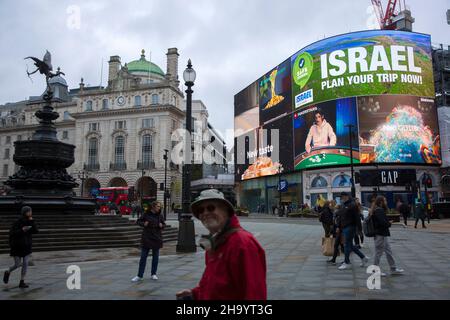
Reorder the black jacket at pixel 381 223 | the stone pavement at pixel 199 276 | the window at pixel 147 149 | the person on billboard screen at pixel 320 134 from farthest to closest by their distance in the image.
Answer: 1. the window at pixel 147 149
2. the person on billboard screen at pixel 320 134
3. the black jacket at pixel 381 223
4. the stone pavement at pixel 199 276

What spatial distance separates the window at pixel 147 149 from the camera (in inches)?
2354

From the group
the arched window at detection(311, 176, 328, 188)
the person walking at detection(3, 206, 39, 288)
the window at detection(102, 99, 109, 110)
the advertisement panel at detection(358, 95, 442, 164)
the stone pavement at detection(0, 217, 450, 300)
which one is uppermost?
the window at detection(102, 99, 109, 110)

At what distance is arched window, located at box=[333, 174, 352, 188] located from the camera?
42.3 meters

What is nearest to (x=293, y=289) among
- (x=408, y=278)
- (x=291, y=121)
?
(x=408, y=278)

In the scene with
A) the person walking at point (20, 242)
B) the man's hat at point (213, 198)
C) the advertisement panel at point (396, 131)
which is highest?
the advertisement panel at point (396, 131)

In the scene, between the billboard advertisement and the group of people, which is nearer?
the group of people

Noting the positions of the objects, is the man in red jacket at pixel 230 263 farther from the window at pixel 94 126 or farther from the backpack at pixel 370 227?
the window at pixel 94 126

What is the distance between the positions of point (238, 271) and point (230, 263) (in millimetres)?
69

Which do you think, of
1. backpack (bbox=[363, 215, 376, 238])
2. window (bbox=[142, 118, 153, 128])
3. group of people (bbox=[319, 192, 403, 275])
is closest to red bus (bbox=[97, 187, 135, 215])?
window (bbox=[142, 118, 153, 128])

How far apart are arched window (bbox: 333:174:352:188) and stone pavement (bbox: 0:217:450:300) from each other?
3060 centimetres

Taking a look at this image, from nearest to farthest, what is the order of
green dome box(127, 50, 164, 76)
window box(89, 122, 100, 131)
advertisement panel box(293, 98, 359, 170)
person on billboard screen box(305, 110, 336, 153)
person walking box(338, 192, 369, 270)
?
person walking box(338, 192, 369, 270)
advertisement panel box(293, 98, 359, 170)
person on billboard screen box(305, 110, 336, 153)
window box(89, 122, 100, 131)
green dome box(127, 50, 164, 76)

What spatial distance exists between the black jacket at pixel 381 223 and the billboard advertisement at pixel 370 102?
32.4 meters

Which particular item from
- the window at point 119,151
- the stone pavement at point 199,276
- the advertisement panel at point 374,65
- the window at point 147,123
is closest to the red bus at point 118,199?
the window at point 119,151

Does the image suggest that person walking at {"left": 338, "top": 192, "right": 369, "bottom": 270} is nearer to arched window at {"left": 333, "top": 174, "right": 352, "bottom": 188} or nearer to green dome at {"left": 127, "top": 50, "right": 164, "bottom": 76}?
arched window at {"left": 333, "top": 174, "right": 352, "bottom": 188}
